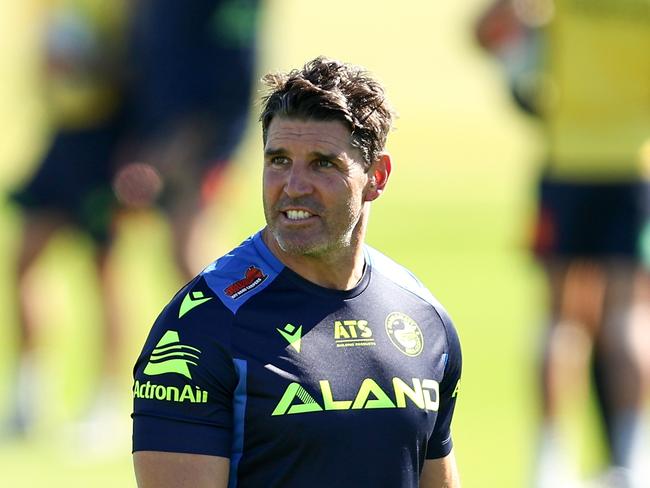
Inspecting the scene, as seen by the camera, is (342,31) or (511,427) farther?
(342,31)

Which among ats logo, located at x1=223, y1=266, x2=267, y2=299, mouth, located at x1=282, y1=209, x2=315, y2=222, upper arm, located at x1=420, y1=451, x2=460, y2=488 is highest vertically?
mouth, located at x1=282, y1=209, x2=315, y2=222

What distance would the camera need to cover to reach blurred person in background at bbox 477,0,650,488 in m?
6.98

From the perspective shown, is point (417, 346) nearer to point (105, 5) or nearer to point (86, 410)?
point (86, 410)

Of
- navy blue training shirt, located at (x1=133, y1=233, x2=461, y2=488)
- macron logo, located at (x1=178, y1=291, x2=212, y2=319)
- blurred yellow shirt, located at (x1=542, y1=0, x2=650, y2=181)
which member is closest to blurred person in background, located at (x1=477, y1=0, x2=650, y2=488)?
blurred yellow shirt, located at (x1=542, y1=0, x2=650, y2=181)

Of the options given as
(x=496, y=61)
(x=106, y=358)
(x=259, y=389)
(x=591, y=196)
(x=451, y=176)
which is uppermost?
(x=451, y=176)

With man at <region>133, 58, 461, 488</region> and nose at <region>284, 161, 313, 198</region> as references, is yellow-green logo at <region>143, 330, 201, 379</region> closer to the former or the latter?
man at <region>133, 58, 461, 488</region>

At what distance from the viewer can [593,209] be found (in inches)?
280

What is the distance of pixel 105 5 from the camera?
28.7 ft

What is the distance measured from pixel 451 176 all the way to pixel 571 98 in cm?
939

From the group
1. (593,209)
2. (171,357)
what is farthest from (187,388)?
(593,209)

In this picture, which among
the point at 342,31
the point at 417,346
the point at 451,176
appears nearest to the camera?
the point at 417,346

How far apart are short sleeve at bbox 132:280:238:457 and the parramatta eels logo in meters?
0.46

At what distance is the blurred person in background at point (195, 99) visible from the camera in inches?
319

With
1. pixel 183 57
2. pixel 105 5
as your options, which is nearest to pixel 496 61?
pixel 183 57
